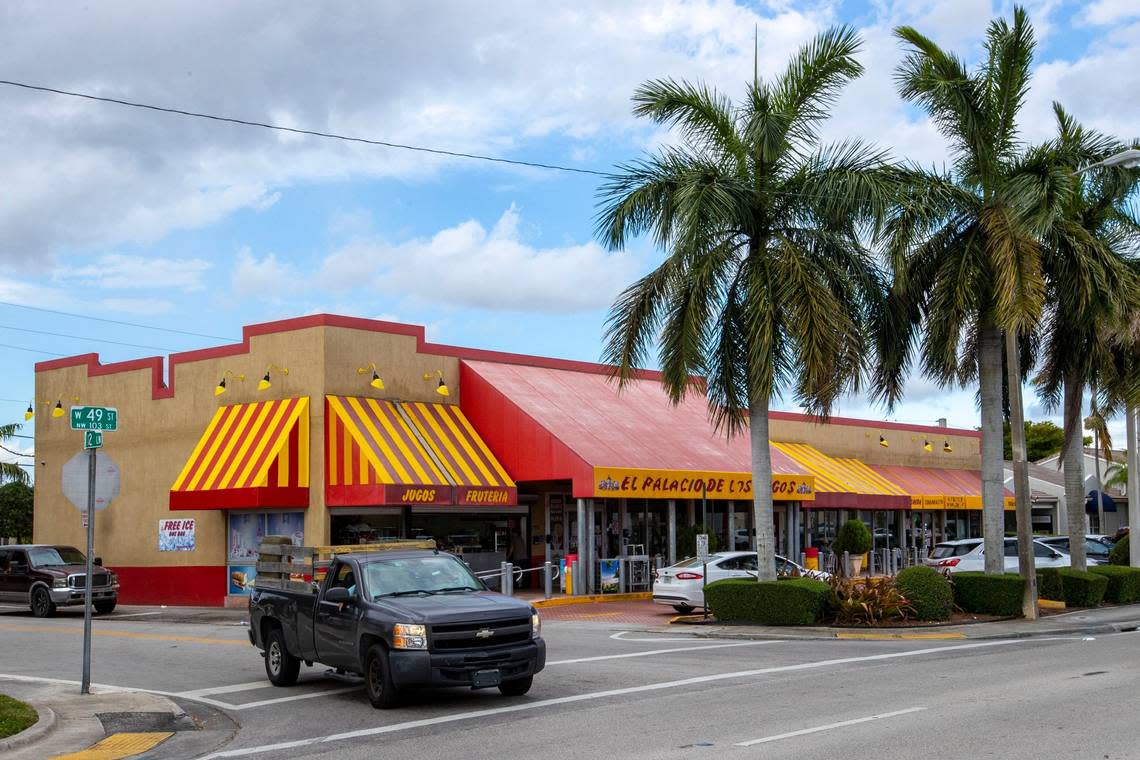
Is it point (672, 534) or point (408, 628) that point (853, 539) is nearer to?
point (672, 534)

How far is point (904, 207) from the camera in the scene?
21984 mm

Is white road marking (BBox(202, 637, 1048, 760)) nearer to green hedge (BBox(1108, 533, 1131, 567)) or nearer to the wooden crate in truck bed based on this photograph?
the wooden crate in truck bed

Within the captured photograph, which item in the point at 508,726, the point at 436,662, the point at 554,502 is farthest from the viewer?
the point at 554,502

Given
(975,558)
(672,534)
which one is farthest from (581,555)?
(975,558)

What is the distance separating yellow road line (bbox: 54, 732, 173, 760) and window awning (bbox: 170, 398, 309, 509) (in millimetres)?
16155

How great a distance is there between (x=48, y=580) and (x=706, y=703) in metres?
22.1

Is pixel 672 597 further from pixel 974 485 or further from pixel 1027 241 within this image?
pixel 974 485

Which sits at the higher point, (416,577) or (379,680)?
(416,577)

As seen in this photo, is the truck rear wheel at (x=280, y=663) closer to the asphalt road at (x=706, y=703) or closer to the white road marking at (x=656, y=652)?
the asphalt road at (x=706, y=703)

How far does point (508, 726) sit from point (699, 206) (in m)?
11.9

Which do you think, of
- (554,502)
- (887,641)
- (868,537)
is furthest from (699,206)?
(868,537)

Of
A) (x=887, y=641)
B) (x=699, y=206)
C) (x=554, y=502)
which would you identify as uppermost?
(x=699, y=206)

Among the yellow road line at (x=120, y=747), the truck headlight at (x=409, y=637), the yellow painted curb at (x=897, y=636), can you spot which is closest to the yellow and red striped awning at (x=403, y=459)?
the yellow painted curb at (x=897, y=636)

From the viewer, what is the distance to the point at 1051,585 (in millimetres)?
25734
